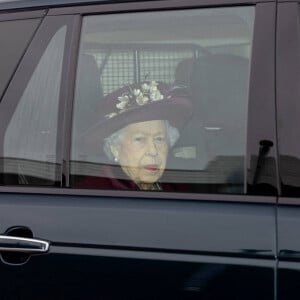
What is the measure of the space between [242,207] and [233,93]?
346 millimetres

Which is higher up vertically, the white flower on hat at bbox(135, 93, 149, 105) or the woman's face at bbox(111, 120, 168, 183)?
the white flower on hat at bbox(135, 93, 149, 105)

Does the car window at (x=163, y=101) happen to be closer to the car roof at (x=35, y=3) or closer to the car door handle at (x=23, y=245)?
the car roof at (x=35, y=3)

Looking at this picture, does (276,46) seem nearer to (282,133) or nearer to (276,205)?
(282,133)

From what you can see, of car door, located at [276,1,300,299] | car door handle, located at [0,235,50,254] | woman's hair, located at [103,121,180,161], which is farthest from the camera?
woman's hair, located at [103,121,180,161]

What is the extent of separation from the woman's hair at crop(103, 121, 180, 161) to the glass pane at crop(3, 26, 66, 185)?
0.55 feet

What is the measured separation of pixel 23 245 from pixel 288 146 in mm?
840

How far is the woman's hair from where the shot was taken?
2.07 meters

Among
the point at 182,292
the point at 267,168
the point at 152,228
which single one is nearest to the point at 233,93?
the point at 267,168

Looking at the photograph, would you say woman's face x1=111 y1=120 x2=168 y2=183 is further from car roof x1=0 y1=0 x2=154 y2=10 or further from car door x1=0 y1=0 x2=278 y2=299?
car roof x1=0 y1=0 x2=154 y2=10

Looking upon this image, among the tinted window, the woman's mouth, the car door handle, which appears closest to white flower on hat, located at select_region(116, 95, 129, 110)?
the woman's mouth

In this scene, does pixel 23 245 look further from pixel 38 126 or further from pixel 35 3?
pixel 35 3

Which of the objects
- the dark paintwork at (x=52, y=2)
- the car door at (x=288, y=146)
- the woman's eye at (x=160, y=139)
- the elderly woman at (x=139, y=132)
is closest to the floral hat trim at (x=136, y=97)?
the elderly woman at (x=139, y=132)

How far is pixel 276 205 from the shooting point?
1.88 metres

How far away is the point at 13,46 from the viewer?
217cm
